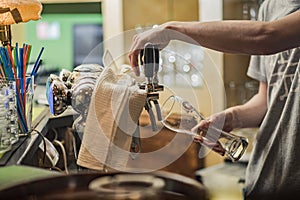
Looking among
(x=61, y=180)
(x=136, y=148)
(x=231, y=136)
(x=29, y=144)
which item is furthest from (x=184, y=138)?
(x=61, y=180)

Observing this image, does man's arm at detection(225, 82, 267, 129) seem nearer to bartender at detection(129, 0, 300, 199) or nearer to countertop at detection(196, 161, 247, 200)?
bartender at detection(129, 0, 300, 199)

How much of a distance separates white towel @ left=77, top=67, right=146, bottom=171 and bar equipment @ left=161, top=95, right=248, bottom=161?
12cm

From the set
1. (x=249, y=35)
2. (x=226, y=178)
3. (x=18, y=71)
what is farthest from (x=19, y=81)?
(x=226, y=178)

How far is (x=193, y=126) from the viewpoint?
1232 mm

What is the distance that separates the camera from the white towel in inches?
41.3

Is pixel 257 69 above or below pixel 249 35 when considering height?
below

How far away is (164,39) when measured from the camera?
46.0 inches

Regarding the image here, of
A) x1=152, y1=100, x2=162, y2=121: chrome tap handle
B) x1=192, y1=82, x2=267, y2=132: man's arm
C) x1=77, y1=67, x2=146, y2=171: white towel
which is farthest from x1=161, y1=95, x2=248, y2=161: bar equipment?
x1=192, y1=82, x2=267, y2=132: man's arm

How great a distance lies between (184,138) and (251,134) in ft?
5.97

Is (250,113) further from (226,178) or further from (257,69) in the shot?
(226,178)

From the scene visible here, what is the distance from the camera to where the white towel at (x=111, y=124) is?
1048 mm

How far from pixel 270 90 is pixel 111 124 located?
0.69 meters

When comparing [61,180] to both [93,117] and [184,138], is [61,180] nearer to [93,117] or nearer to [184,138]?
[93,117]

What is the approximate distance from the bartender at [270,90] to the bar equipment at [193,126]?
0.03 meters
